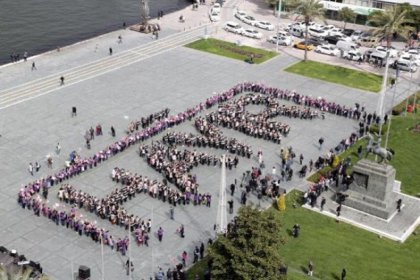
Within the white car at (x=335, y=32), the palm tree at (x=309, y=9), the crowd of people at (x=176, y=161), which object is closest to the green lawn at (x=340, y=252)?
the crowd of people at (x=176, y=161)

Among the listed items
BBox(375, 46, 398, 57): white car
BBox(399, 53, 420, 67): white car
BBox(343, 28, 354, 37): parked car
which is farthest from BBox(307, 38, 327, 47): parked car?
BBox(399, 53, 420, 67): white car

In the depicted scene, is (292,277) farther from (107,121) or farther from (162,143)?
(107,121)

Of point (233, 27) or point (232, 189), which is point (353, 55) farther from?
point (232, 189)

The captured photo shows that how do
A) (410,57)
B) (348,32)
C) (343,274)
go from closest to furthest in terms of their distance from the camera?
1. (343,274)
2. (410,57)
3. (348,32)

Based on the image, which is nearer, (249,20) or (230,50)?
(230,50)

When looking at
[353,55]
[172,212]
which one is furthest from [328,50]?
[172,212]

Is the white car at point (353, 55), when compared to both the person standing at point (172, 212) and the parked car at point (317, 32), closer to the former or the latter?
the parked car at point (317, 32)
